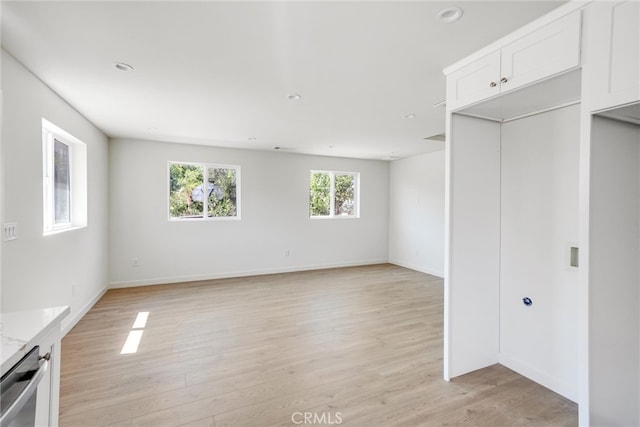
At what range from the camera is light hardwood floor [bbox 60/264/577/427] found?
193 cm

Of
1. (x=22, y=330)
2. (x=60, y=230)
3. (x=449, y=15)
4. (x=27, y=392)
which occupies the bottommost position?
(x=27, y=392)

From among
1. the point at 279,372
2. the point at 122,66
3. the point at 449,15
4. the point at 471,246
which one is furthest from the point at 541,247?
the point at 122,66

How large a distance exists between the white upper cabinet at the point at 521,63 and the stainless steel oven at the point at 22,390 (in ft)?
8.89

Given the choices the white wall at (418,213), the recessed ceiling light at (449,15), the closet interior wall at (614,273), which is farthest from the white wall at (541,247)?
the white wall at (418,213)

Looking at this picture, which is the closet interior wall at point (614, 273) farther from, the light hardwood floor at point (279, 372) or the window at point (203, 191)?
the window at point (203, 191)

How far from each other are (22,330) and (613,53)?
282 centimetres

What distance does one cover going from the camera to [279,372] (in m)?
2.41

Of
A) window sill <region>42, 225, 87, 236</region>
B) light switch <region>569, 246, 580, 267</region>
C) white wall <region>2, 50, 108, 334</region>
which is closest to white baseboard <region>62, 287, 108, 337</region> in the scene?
white wall <region>2, 50, 108, 334</region>

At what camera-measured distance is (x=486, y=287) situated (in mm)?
2457

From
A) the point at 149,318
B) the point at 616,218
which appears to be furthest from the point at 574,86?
the point at 149,318

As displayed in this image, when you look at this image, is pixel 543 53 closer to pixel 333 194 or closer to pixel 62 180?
pixel 62 180

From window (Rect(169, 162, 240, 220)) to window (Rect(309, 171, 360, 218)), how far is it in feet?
5.30

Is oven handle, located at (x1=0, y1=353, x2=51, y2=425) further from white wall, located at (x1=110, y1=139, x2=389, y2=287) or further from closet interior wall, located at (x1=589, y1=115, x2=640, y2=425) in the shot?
white wall, located at (x1=110, y1=139, x2=389, y2=287)

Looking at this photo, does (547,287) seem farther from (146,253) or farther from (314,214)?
(146,253)
